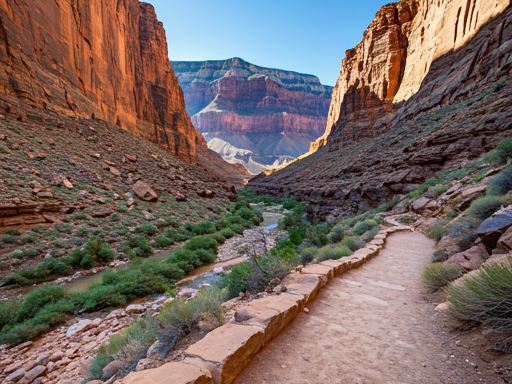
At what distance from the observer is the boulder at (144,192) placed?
14328 mm

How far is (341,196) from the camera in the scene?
19.3 m

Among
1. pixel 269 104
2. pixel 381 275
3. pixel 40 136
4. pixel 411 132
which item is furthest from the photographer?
pixel 269 104

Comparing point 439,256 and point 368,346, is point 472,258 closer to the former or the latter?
point 439,256

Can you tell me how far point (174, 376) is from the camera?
1.52 m

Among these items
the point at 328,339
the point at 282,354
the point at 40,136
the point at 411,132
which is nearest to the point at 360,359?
the point at 328,339

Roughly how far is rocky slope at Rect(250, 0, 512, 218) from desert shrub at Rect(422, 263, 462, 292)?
12.1 meters

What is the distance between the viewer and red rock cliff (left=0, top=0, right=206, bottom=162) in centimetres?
1346

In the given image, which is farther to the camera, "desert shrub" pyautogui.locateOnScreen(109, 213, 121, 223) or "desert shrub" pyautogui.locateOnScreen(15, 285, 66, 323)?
"desert shrub" pyautogui.locateOnScreen(109, 213, 121, 223)

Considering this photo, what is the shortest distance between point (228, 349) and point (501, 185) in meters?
7.66

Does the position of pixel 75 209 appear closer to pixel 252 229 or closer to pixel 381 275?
pixel 252 229

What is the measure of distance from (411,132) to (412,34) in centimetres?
2767

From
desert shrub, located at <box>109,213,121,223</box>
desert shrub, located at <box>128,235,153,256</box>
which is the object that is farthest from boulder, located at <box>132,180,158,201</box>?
desert shrub, located at <box>128,235,153,256</box>

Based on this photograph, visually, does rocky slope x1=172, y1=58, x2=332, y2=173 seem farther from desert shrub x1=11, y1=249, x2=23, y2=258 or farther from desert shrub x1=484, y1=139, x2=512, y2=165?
desert shrub x1=11, y1=249, x2=23, y2=258

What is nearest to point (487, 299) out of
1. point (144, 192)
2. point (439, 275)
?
point (439, 275)
